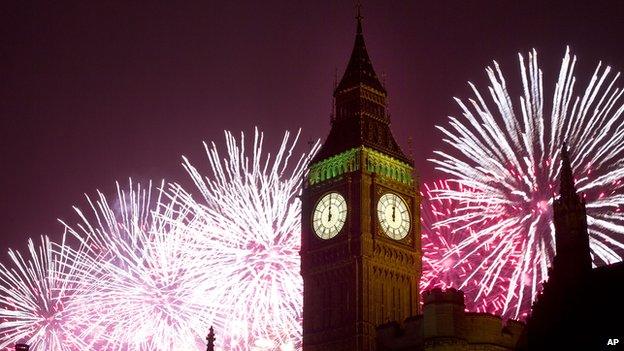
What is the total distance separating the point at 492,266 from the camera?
82.8m

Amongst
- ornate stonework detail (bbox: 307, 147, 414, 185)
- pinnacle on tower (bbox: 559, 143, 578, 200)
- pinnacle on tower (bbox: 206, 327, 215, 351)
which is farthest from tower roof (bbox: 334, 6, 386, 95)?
pinnacle on tower (bbox: 559, 143, 578, 200)

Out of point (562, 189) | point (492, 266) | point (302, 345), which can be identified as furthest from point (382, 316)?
point (562, 189)

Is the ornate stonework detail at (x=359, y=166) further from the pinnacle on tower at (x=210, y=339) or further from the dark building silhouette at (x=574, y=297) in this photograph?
the dark building silhouette at (x=574, y=297)

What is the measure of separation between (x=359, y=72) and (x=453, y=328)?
28.5 meters

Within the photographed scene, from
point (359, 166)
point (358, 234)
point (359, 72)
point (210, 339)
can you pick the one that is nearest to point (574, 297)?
point (210, 339)

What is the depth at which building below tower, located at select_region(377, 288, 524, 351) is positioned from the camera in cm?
8381

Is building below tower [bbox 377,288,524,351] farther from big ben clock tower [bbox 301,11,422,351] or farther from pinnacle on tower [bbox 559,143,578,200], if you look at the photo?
pinnacle on tower [bbox 559,143,578,200]

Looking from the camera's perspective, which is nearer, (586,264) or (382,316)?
(586,264)

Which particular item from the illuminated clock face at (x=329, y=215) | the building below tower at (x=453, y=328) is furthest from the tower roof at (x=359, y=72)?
the building below tower at (x=453, y=328)

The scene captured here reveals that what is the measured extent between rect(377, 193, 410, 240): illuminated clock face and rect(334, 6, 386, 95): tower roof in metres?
11.3

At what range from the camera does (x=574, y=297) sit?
205 ft

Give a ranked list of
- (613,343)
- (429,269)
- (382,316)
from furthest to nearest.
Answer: (429,269) < (382,316) < (613,343)

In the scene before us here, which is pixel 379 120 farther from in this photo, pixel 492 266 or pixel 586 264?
pixel 586 264

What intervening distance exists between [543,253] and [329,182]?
22687 mm
